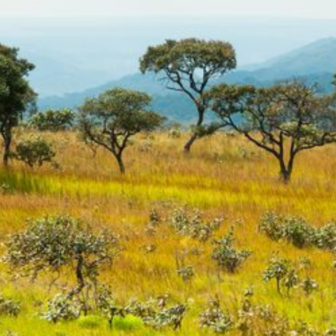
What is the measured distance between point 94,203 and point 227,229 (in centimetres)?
558

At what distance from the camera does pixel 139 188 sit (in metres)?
23.8

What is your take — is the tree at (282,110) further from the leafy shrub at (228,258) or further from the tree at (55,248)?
the tree at (55,248)

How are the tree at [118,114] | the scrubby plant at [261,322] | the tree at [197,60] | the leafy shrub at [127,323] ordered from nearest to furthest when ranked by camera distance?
the scrubby plant at [261,322], the leafy shrub at [127,323], the tree at [118,114], the tree at [197,60]

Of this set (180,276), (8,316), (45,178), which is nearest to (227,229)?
(180,276)

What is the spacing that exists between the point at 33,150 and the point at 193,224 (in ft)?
47.6

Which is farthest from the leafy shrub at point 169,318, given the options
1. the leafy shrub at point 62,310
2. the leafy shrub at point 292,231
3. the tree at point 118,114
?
the tree at point 118,114

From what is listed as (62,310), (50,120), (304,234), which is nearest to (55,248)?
(62,310)

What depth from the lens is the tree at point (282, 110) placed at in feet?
93.1

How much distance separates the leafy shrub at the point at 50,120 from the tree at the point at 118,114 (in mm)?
8959

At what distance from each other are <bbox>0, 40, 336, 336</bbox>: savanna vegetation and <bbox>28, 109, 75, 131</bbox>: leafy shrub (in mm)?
306

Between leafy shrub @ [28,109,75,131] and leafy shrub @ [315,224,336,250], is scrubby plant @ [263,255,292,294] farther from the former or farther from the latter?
leafy shrub @ [28,109,75,131]

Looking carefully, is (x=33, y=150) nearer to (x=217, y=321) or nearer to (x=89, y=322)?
(x=89, y=322)

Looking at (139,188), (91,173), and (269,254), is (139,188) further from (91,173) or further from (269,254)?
(269,254)

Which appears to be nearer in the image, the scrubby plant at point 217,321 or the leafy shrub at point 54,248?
the scrubby plant at point 217,321
